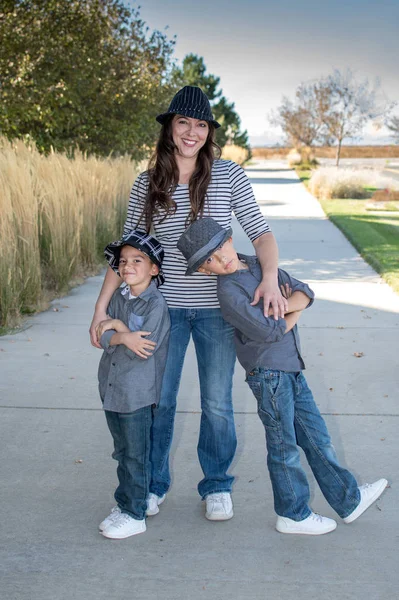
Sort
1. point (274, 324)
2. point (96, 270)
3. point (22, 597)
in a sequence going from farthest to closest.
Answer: point (96, 270), point (274, 324), point (22, 597)

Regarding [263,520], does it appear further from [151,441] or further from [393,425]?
[393,425]

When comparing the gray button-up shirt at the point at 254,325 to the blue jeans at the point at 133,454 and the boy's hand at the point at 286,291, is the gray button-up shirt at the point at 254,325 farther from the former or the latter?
the blue jeans at the point at 133,454

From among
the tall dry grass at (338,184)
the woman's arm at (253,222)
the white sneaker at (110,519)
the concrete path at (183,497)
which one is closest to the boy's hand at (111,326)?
the woman's arm at (253,222)

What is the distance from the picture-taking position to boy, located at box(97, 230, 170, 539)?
3.06m

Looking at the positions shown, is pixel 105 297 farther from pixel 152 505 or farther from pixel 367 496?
pixel 367 496

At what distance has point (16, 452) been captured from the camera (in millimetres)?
4141

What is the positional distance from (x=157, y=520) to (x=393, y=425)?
173cm

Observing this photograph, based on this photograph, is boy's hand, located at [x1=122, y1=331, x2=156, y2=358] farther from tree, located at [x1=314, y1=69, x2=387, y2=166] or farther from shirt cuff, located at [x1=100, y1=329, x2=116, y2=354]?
tree, located at [x1=314, y1=69, x2=387, y2=166]

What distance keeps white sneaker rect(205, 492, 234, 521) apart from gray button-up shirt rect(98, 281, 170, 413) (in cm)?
55

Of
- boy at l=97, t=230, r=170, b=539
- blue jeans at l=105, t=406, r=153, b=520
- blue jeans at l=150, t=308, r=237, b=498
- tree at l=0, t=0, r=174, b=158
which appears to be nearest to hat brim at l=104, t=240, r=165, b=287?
boy at l=97, t=230, r=170, b=539

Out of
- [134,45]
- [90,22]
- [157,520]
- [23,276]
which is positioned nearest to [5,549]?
[157,520]

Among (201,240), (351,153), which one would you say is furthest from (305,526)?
(351,153)

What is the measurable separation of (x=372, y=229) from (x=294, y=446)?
11183 millimetres

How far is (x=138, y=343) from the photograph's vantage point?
2992 mm
